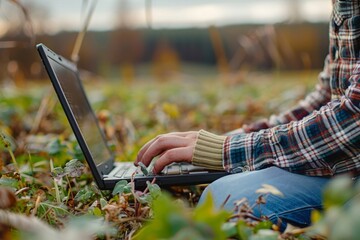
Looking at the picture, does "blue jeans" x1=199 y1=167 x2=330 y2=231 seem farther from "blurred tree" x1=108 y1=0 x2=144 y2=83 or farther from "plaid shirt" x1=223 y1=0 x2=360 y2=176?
"blurred tree" x1=108 y1=0 x2=144 y2=83

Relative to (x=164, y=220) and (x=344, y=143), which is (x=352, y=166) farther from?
(x=164, y=220)

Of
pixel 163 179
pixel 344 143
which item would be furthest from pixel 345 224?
pixel 163 179

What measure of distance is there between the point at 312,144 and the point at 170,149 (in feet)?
1.05

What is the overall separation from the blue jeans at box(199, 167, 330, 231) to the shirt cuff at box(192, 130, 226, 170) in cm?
9

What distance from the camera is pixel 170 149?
136cm

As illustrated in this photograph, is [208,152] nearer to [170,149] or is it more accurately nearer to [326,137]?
[170,149]

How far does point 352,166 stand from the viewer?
1.29 m

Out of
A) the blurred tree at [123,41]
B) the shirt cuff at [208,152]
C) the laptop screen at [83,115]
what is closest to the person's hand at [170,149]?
the shirt cuff at [208,152]

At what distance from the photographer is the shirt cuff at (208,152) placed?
1.35 meters

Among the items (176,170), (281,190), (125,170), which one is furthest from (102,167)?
(281,190)

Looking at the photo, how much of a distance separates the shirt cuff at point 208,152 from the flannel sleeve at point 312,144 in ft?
0.05

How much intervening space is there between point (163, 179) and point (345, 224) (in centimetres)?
76

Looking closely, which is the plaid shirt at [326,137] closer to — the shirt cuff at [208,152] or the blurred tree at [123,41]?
the shirt cuff at [208,152]

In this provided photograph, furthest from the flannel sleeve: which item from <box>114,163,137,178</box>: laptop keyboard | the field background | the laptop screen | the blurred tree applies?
the blurred tree
